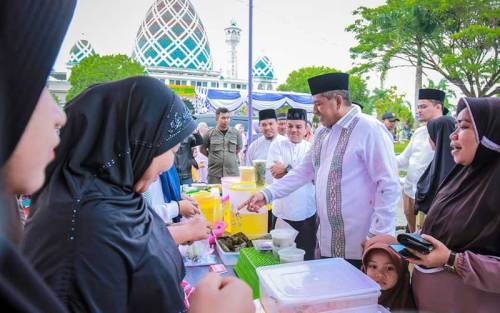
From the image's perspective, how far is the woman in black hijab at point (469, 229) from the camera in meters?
1.32

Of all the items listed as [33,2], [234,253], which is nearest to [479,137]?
[234,253]

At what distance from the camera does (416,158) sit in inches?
189

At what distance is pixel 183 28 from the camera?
2073 inches

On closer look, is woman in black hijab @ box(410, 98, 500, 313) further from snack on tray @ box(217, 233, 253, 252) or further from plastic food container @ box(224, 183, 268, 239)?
plastic food container @ box(224, 183, 268, 239)

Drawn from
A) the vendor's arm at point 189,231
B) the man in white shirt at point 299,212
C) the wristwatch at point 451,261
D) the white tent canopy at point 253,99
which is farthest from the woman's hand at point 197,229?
the white tent canopy at point 253,99

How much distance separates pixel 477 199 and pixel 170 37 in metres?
55.3

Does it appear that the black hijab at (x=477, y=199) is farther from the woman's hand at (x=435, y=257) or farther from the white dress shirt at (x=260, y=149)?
the white dress shirt at (x=260, y=149)

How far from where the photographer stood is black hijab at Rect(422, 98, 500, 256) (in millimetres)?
1354

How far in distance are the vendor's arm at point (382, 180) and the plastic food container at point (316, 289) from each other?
82cm

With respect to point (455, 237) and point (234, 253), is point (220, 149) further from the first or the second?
point (455, 237)

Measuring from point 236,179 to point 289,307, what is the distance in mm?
1792

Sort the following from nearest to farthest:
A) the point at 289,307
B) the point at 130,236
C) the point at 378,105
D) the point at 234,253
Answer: the point at 130,236, the point at 289,307, the point at 234,253, the point at 378,105

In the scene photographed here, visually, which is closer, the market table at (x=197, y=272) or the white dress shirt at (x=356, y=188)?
the market table at (x=197, y=272)

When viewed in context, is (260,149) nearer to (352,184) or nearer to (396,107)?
(352,184)
